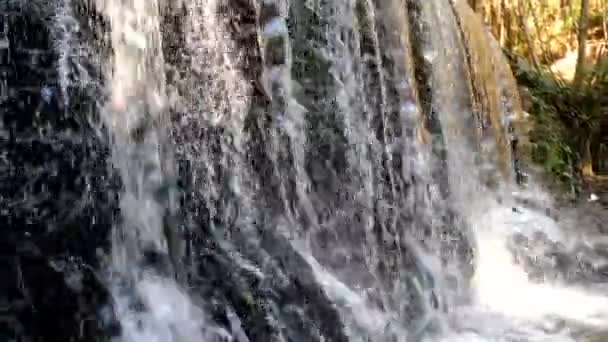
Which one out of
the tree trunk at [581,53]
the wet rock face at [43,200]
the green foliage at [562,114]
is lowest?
the wet rock face at [43,200]

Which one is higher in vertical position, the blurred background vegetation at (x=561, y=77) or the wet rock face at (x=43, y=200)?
the blurred background vegetation at (x=561, y=77)

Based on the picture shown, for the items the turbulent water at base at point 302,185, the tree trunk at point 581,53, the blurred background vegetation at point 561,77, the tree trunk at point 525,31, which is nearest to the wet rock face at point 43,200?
the turbulent water at base at point 302,185

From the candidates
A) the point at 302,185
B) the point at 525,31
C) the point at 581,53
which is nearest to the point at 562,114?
the point at 581,53

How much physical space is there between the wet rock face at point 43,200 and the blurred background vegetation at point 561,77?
4.33 metres

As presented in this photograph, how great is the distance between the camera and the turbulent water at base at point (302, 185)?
346 cm

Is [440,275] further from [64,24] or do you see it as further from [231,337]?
[64,24]

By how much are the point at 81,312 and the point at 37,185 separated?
1.58 feet

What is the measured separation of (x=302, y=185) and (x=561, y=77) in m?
5.34

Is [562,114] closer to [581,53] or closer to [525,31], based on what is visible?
[581,53]

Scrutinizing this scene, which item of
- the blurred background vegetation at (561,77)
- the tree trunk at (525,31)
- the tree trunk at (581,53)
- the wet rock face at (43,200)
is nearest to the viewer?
the wet rock face at (43,200)

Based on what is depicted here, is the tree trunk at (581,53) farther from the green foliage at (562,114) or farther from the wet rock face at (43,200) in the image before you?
the wet rock face at (43,200)

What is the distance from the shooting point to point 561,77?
29.1 ft

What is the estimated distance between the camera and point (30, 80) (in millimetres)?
3299

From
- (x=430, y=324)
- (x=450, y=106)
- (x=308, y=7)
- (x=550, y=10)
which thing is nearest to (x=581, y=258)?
(x=450, y=106)
